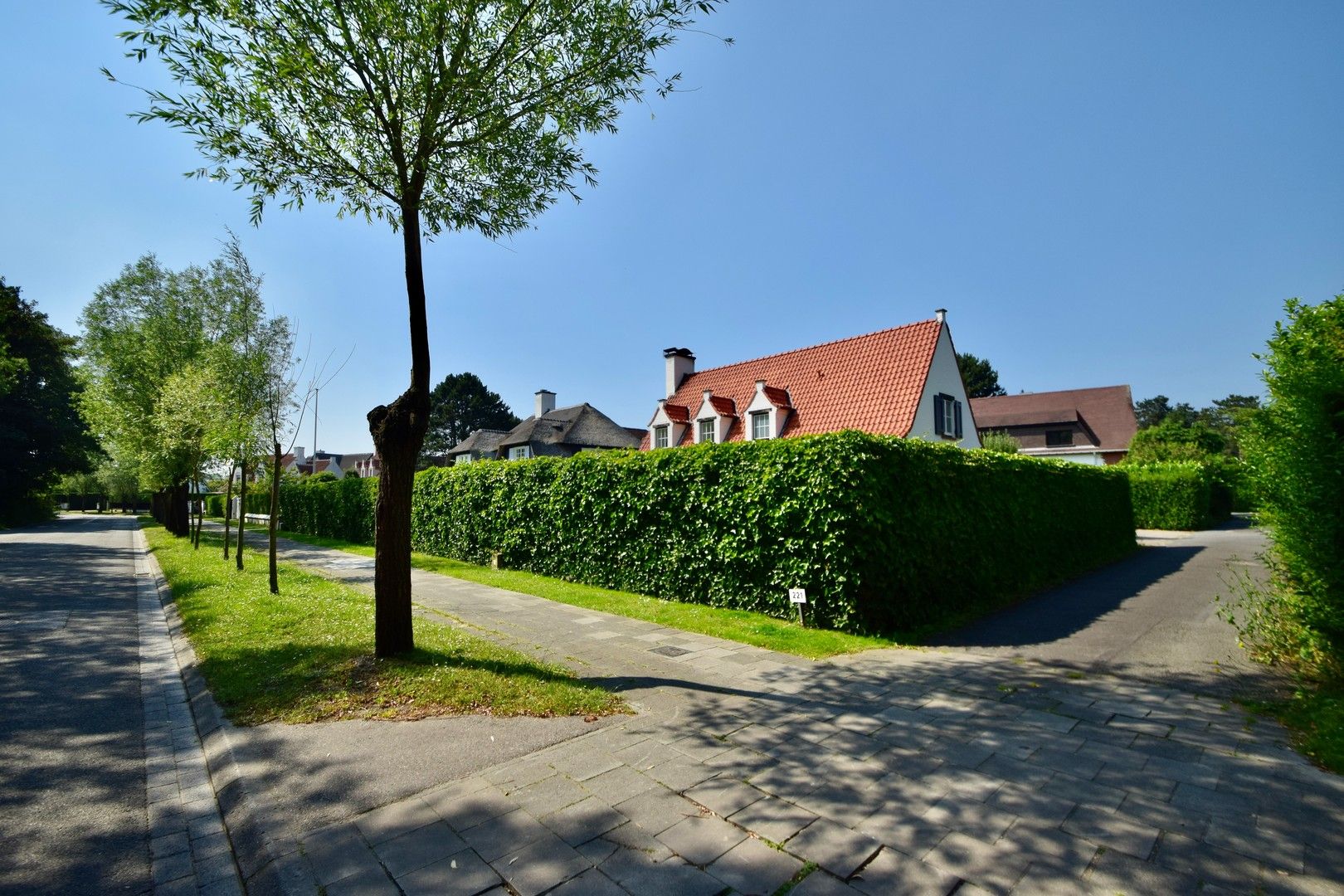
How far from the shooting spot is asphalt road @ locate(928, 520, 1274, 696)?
6.67 m

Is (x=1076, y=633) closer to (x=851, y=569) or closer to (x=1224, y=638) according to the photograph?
(x=1224, y=638)

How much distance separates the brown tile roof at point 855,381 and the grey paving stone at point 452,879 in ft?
58.2

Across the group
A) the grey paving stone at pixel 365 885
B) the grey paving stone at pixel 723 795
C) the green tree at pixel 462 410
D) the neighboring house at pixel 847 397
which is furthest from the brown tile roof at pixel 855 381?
the green tree at pixel 462 410

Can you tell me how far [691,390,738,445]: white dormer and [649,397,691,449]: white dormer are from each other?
3.07 feet

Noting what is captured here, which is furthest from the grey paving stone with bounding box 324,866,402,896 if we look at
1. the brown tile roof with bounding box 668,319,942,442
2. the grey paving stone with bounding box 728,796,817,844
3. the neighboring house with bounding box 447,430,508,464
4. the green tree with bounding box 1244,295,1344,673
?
the neighboring house with bounding box 447,430,508,464

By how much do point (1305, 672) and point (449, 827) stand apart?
25.9ft

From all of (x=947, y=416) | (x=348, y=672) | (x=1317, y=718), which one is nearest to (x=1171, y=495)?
(x=947, y=416)

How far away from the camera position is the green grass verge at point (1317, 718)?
14.0 ft

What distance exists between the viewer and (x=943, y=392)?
22000mm

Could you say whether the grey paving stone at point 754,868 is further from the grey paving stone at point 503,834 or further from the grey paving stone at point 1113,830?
the grey paving stone at point 1113,830

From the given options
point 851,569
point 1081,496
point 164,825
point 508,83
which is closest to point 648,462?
point 851,569

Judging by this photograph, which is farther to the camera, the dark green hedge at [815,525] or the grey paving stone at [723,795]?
the dark green hedge at [815,525]

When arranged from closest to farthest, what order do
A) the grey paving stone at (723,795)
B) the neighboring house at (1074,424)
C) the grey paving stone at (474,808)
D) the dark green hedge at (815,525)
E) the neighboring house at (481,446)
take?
the grey paving stone at (474,808)
the grey paving stone at (723,795)
the dark green hedge at (815,525)
the neighboring house at (1074,424)
the neighboring house at (481,446)

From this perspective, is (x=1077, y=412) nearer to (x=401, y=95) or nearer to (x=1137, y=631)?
(x=1137, y=631)
